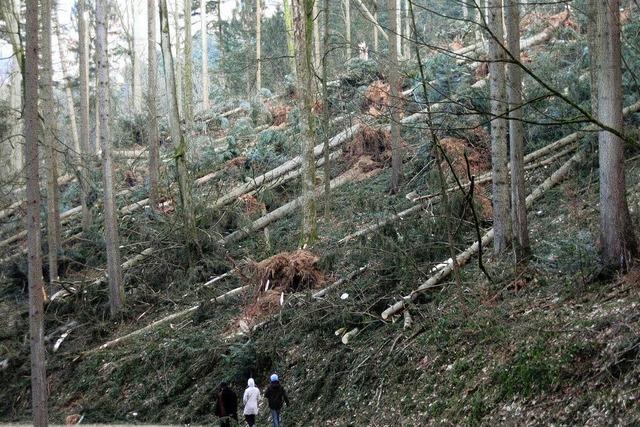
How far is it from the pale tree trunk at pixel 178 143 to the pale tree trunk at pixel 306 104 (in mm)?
3955

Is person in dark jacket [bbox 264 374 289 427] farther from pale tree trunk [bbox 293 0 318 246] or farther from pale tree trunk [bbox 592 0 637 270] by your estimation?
pale tree trunk [bbox 293 0 318 246]

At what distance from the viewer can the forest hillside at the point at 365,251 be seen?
395 inches

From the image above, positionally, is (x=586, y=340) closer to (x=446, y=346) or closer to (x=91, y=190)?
(x=446, y=346)

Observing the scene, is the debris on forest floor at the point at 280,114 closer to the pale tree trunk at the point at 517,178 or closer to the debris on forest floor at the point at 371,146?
the debris on forest floor at the point at 371,146

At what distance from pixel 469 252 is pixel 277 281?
16.0 ft

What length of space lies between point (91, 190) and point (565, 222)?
61.6ft

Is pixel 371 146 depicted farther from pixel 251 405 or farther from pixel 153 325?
pixel 251 405

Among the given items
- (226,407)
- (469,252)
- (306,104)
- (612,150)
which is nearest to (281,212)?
(306,104)

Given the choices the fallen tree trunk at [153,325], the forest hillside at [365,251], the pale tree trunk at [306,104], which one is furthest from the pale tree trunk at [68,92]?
the pale tree trunk at [306,104]

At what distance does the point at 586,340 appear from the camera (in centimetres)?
935

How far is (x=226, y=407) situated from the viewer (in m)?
13.0

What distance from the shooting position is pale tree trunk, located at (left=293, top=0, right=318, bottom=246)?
18.3 m

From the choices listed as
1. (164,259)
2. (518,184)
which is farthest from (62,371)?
(518,184)

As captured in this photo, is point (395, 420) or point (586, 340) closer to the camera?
point (586, 340)
